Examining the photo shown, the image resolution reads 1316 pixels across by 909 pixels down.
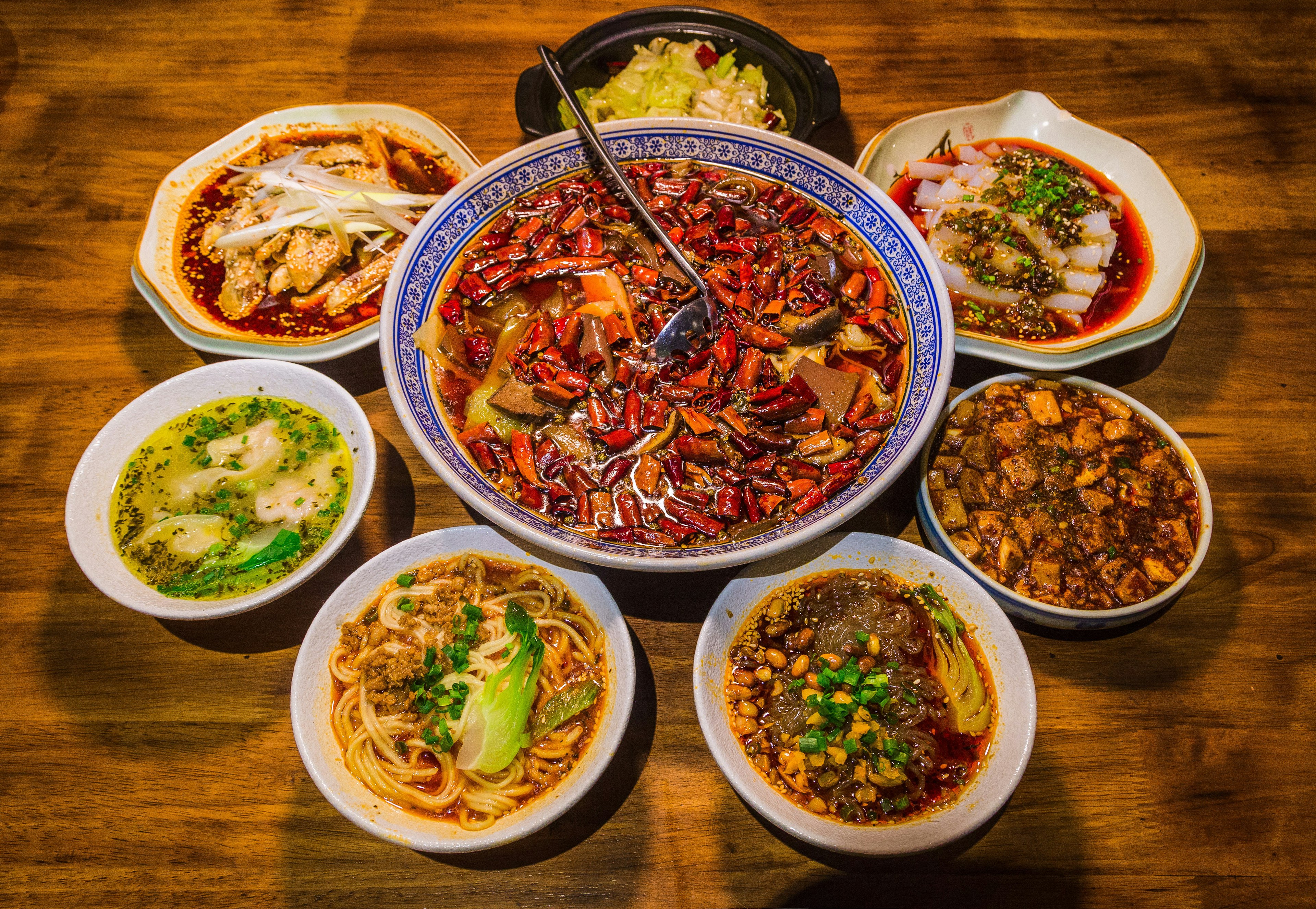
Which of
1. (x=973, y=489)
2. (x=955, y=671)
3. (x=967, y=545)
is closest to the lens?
(x=955, y=671)

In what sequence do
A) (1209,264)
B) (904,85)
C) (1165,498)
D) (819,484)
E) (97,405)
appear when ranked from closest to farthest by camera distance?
(819,484)
(1165,498)
(97,405)
(1209,264)
(904,85)

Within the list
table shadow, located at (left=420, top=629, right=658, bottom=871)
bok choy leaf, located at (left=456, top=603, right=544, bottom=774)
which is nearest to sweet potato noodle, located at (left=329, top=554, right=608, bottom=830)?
bok choy leaf, located at (left=456, top=603, right=544, bottom=774)

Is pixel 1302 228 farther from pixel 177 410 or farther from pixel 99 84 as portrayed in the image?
pixel 99 84

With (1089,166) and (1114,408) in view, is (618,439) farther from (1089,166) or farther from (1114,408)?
(1089,166)

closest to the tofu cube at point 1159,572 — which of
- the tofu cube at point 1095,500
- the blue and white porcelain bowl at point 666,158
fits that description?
the tofu cube at point 1095,500

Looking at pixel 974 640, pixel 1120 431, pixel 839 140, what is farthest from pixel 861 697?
pixel 839 140

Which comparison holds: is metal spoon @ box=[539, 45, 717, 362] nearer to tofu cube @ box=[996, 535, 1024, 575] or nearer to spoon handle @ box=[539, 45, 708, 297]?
spoon handle @ box=[539, 45, 708, 297]

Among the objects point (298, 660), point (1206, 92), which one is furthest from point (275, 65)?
point (1206, 92)
